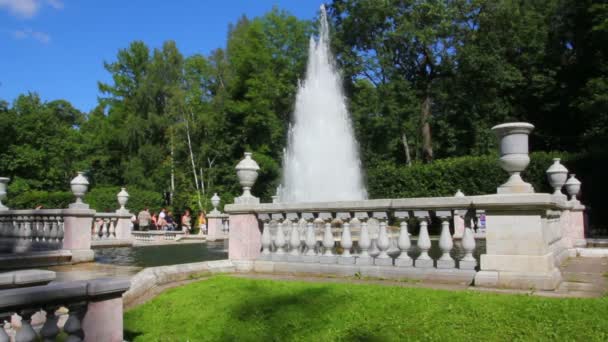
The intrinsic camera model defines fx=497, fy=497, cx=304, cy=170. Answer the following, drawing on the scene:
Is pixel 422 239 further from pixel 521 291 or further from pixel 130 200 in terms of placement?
pixel 130 200

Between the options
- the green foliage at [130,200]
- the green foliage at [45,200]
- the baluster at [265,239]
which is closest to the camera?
the baluster at [265,239]

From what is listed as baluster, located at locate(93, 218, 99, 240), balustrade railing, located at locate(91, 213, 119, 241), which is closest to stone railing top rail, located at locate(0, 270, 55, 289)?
balustrade railing, located at locate(91, 213, 119, 241)

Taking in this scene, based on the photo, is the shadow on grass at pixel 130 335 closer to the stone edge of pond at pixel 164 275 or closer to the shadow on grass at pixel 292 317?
the shadow on grass at pixel 292 317

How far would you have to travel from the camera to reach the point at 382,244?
7465mm

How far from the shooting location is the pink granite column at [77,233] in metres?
11.4

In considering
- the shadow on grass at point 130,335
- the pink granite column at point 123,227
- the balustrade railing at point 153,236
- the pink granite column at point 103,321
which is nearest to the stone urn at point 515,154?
the shadow on grass at point 130,335

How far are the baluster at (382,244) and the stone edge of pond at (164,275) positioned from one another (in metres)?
2.70

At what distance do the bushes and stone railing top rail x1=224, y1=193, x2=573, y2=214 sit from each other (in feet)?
61.4

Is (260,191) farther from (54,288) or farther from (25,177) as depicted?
(54,288)

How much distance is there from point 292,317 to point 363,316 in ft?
2.45

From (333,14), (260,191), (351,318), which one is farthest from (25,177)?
(351,318)

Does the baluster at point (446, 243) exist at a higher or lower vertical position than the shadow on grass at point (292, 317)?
higher

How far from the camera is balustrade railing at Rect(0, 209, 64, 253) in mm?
12008

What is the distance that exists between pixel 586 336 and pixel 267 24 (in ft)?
135
